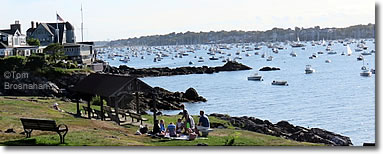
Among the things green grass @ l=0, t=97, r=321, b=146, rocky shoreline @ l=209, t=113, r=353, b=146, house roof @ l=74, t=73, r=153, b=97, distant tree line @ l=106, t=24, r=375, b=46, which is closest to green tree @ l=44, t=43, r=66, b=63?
distant tree line @ l=106, t=24, r=375, b=46

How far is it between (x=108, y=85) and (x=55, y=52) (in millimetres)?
25759

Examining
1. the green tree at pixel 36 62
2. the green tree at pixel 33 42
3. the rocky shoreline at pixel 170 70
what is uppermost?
the green tree at pixel 33 42

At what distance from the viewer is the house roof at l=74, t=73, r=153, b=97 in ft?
56.9

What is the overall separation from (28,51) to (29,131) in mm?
30828

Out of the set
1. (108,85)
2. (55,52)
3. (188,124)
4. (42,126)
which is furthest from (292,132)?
(55,52)

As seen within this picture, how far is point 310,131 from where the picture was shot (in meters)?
22.9

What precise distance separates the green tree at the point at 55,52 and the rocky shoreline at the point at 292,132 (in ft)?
64.1

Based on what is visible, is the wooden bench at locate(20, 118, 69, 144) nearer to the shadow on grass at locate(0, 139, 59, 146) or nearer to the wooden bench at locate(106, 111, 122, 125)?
the shadow on grass at locate(0, 139, 59, 146)

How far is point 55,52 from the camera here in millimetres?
42062

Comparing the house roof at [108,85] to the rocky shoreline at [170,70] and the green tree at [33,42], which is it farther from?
the rocky shoreline at [170,70]

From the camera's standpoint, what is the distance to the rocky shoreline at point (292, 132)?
20.4m

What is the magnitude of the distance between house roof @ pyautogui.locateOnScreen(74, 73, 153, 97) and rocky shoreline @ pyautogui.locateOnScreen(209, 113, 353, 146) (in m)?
6.04

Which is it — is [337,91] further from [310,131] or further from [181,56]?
[181,56]

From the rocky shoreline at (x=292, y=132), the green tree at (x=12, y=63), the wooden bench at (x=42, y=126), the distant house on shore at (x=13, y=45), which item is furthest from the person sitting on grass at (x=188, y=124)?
the distant house on shore at (x=13, y=45)
